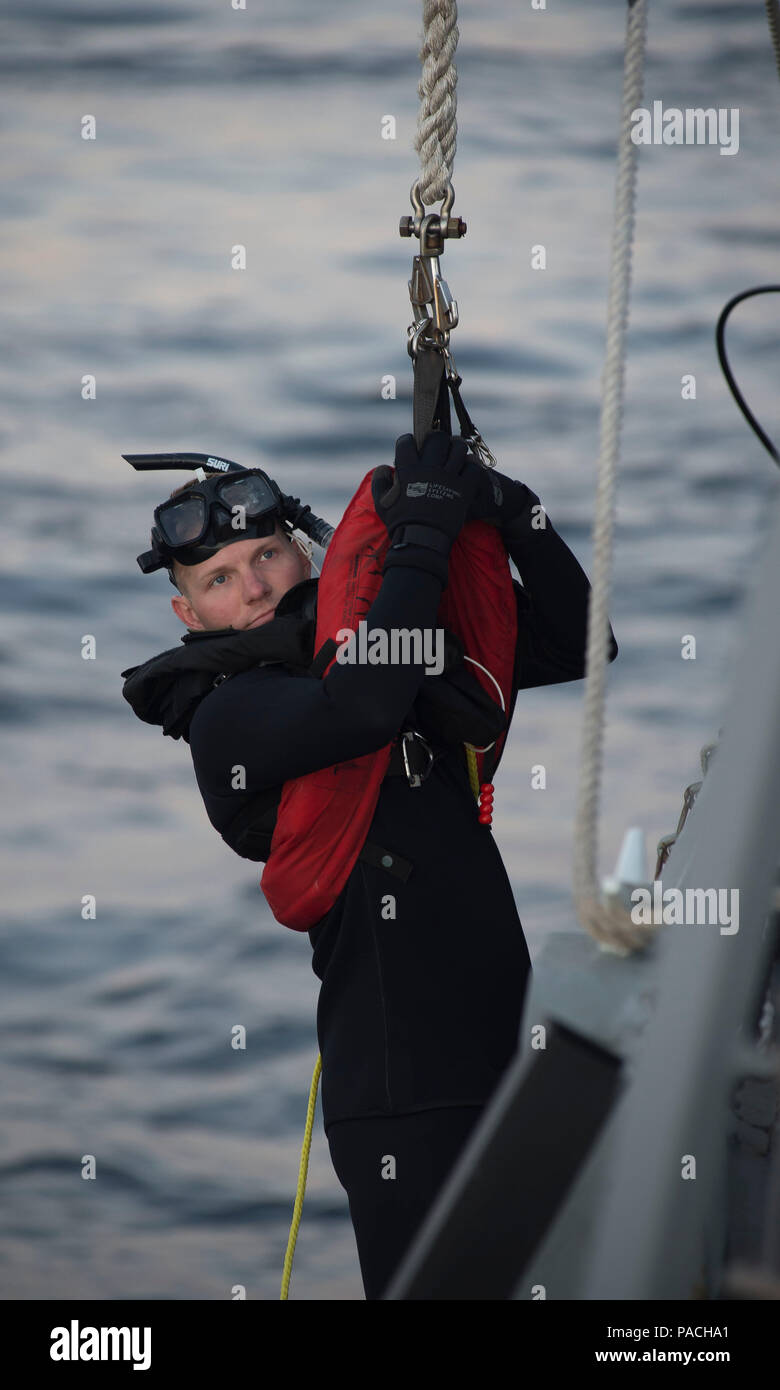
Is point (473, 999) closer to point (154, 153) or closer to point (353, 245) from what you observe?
point (353, 245)

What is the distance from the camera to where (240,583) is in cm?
180

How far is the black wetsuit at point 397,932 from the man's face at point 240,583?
13 cm

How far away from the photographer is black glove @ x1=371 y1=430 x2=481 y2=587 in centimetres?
156

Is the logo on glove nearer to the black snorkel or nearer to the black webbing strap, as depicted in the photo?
the black webbing strap

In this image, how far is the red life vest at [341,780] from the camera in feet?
5.39

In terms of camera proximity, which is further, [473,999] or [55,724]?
[55,724]

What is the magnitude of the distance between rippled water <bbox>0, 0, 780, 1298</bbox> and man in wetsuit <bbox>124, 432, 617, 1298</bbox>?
3.42m

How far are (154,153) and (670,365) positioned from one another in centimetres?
224

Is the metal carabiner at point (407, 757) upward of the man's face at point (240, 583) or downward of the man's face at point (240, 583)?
downward

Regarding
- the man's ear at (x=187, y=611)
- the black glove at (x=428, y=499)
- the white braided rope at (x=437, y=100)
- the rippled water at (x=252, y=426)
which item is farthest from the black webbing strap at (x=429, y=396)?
the rippled water at (x=252, y=426)

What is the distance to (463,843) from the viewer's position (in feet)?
5.61

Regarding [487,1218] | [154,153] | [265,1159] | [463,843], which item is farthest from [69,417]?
[487,1218]

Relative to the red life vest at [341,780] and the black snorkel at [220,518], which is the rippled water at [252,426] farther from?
the red life vest at [341,780]

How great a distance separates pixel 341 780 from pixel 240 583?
0.99 feet
